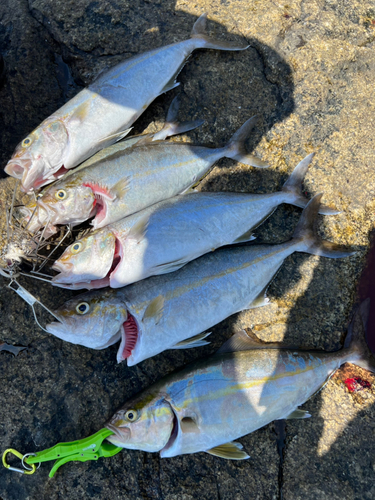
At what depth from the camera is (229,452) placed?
2797 millimetres

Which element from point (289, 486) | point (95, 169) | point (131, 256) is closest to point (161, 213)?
point (131, 256)

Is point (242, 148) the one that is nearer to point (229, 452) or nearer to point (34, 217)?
point (34, 217)

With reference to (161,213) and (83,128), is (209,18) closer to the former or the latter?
(83,128)

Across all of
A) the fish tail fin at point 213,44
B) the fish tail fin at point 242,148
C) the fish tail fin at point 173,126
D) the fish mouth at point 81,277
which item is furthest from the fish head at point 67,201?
the fish tail fin at point 213,44

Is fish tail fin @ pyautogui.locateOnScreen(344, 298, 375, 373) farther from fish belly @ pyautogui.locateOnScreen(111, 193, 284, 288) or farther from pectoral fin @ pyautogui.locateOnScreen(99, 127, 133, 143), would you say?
pectoral fin @ pyautogui.locateOnScreen(99, 127, 133, 143)

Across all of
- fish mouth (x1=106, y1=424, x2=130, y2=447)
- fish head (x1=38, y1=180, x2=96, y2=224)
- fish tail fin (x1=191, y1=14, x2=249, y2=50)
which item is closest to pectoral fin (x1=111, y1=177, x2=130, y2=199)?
fish head (x1=38, y1=180, x2=96, y2=224)

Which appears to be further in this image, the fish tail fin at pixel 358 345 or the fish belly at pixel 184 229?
the fish tail fin at pixel 358 345

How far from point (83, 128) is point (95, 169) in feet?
1.25

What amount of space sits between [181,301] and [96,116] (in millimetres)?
1646

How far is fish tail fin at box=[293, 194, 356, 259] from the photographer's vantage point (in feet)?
9.80

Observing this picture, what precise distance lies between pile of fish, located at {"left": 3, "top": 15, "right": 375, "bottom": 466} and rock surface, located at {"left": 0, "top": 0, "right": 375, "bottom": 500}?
0.67 feet

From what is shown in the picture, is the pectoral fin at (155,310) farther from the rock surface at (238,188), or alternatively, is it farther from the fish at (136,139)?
the fish at (136,139)

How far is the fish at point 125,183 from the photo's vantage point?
2.85 m

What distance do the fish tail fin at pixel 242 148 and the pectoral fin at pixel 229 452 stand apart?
223 centimetres
